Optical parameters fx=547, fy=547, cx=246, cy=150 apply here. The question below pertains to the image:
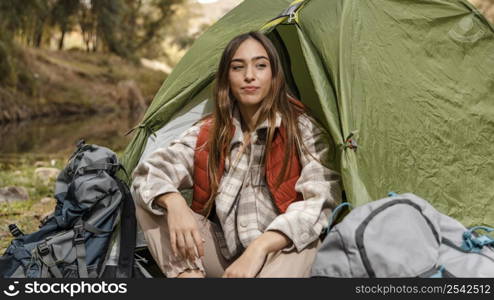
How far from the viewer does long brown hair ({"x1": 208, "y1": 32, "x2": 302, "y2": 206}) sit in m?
2.97

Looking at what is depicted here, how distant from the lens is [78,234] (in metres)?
3.23

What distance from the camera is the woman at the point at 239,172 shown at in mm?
2752

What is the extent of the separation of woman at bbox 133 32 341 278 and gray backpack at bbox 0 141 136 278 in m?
0.50

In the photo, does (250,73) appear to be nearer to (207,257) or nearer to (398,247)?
(207,257)

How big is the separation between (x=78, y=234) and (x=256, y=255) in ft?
4.29

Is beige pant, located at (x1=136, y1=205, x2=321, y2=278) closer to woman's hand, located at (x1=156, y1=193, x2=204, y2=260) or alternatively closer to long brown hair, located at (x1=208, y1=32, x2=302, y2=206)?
woman's hand, located at (x1=156, y1=193, x2=204, y2=260)

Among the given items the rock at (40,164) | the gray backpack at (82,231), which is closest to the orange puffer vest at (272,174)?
the gray backpack at (82,231)

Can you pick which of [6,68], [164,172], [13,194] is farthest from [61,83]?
[164,172]

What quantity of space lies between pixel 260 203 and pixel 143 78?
26.6 meters

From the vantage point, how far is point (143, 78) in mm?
28703

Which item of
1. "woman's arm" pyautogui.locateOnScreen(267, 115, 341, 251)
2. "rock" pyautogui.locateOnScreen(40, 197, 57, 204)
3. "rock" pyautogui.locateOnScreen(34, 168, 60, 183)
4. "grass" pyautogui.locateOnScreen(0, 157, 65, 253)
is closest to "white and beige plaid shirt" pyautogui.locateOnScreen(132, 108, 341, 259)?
"woman's arm" pyautogui.locateOnScreen(267, 115, 341, 251)

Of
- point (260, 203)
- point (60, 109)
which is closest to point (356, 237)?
point (260, 203)

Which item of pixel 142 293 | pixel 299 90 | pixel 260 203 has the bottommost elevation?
pixel 142 293

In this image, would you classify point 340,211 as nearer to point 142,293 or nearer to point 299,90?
point 142,293
